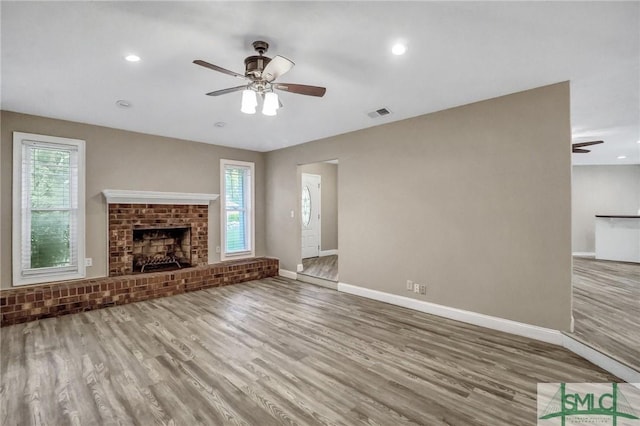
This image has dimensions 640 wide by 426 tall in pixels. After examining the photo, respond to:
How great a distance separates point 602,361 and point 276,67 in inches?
141

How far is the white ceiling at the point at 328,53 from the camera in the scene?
1.96 meters

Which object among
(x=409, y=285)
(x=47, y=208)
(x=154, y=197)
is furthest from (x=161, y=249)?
(x=409, y=285)

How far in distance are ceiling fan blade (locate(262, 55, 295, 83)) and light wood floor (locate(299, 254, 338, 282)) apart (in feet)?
12.2

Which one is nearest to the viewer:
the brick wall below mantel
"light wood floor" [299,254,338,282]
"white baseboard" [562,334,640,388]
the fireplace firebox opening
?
"white baseboard" [562,334,640,388]

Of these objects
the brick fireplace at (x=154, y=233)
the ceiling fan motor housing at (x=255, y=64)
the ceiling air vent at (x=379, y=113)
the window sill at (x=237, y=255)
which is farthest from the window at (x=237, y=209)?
the ceiling fan motor housing at (x=255, y=64)

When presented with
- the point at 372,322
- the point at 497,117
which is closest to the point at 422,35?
the point at 497,117

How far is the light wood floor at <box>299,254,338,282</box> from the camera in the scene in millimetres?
5681

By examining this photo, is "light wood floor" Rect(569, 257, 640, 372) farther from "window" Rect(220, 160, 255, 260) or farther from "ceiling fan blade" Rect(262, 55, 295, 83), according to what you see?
"window" Rect(220, 160, 255, 260)

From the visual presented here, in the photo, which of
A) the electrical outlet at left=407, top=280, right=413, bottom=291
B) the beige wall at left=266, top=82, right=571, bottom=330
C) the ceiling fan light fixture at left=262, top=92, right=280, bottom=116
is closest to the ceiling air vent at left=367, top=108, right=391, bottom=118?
the beige wall at left=266, top=82, right=571, bottom=330

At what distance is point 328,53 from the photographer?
247 cm

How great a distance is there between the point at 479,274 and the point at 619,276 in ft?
11.8

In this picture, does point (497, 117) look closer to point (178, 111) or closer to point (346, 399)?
point (346, 399)

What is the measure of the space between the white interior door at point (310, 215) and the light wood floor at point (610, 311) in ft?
17.4

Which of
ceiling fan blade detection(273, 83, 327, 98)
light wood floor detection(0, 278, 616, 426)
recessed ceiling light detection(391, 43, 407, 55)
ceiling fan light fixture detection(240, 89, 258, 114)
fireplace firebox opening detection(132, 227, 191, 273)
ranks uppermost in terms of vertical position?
recessed ceiling light detection(391, 43, 407, 55)
